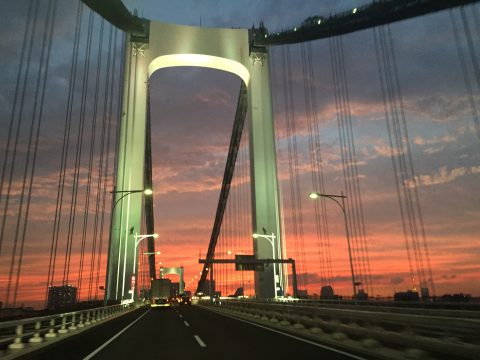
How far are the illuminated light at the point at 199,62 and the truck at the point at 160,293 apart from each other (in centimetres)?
3120

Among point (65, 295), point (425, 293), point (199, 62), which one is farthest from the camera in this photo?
point (199, 62)

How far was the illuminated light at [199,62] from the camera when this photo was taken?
62.8 meters

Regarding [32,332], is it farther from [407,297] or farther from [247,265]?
[247,265]

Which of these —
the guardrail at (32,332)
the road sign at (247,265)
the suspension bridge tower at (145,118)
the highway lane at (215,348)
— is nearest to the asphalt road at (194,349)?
the highway lane at (215,348)

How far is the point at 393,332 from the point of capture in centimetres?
888

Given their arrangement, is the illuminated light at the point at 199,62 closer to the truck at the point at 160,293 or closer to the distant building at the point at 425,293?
the truck at the point at 160,293

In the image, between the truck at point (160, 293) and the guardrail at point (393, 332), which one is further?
the truck at point (160, 293)

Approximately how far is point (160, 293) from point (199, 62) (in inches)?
1407

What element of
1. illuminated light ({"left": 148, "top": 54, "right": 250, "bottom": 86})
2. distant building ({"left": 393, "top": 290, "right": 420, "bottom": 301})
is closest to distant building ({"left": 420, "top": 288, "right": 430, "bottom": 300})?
distant building ({"left": 393, "top": 290, "right": 420, "bottom": 301})

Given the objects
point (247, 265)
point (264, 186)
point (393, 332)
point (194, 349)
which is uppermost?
point (264, 186)

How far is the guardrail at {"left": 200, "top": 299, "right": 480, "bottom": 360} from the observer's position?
21.7ft

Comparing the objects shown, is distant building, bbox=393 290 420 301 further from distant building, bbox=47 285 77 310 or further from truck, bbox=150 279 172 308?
truck, bbox=150 279 172 308

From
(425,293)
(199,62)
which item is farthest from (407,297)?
(199,62)

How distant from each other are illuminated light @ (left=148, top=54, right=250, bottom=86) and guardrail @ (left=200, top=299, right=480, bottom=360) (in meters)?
51.4
